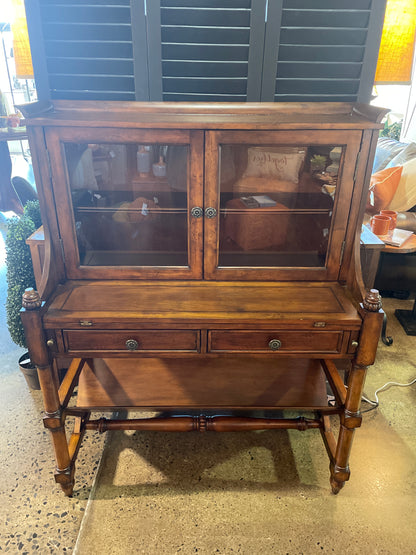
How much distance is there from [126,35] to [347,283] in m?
1.16

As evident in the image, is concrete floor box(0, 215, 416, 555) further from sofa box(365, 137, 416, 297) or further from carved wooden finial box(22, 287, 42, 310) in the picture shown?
sofa box(365, 137, 416, 297)

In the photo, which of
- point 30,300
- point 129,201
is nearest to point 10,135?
point 129,201

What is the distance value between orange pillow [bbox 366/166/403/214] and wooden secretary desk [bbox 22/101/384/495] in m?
1.44

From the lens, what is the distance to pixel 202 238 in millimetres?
1516

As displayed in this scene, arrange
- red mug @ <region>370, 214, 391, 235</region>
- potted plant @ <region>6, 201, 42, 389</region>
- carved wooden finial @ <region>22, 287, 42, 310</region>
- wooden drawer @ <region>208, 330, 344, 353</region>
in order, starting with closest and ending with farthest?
1. carved wooden finial @ <region>22, 287, 42, 310</region>
2. wooden drawer @ <region>208, 330, 344, 353</region>
3. potted plant @ <region>6, 201, 42, 389</region>
4. red mug @ <region>370, 214, 391, 235</region>

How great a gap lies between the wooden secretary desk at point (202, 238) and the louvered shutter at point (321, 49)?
0.26 feet

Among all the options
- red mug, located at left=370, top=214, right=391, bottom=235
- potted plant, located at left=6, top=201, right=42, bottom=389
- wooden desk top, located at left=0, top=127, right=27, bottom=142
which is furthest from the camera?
wooden desk top, located at left=0, top=127, right=27, bottom=142

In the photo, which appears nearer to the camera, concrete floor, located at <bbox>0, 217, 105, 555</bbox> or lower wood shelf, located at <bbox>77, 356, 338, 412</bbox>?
concrete floor, located at <bbox>0, 217, 105, 555</bbox>

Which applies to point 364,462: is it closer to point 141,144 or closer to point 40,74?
point 141,144

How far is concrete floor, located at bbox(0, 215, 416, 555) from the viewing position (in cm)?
152

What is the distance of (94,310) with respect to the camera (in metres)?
1.43

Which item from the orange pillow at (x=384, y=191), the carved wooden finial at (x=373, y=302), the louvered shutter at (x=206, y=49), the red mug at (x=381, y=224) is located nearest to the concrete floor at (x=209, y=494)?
the carved wooden finial at (x=373, y=302)

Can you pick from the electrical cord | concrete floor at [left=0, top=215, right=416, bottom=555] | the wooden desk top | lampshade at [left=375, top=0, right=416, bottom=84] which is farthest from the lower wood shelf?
the wooden desk top

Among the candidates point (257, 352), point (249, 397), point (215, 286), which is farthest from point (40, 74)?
point (249, 397)
